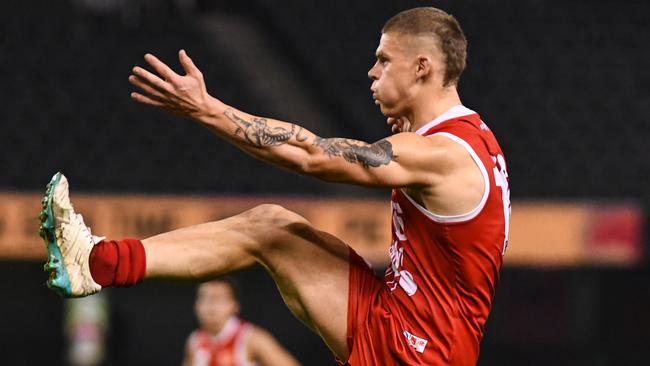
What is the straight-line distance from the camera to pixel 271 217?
4.59 meters

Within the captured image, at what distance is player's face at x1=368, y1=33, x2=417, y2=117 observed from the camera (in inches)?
175

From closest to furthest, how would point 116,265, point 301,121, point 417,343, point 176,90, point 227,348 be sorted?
point 176,90 → point 116,265 → point 417,343 → point 227,348 → point 301,121

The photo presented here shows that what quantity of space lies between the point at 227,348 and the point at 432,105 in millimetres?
3758

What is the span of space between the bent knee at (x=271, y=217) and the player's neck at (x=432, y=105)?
0.63 m

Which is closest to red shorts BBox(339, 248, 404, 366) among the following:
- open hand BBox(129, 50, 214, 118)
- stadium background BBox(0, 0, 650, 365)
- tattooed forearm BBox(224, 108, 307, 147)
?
tattooed forearm BBox(224, 108, 307, 147)

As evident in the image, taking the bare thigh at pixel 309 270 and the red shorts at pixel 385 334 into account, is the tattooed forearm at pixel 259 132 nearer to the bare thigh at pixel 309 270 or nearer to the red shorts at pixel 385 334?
the bare thigh at pixel 309 270

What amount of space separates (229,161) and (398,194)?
624 centimetres

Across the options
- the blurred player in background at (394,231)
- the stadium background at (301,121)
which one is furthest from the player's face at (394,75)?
the stadium background at (301,121)

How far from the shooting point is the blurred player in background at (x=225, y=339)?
24.9 feet

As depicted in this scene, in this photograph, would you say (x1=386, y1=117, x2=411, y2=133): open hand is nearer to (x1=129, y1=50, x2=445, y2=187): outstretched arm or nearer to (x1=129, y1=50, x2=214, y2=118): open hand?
(x1=129, y1=50, x2=445, y2=187): outstretched arm

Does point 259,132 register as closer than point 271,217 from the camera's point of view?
Yes

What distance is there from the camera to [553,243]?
362 inches

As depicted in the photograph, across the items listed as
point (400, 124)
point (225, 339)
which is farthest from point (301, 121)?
point (400, 124)

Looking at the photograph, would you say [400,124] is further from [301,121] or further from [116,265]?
[301,121]
